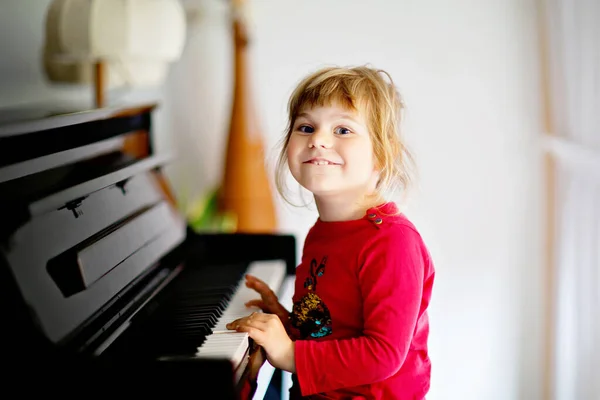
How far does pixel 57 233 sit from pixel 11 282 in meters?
0.21

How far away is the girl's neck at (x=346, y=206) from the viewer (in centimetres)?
151

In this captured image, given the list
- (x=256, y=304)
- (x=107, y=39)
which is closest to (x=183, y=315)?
(x=256, y=304)

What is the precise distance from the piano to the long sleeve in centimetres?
12

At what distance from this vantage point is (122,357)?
131 centimetres

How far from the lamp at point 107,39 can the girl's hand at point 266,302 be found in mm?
917

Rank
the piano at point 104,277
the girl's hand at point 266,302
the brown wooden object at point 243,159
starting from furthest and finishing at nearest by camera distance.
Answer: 1. the brown wooden object at point 243,159
2. the girl's hand at point 266,302
3. the piano at point 104,277

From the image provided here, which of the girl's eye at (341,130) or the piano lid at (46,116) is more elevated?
the piano lid at (46,116)

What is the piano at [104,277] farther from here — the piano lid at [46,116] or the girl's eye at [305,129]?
the girl's eye at [305,129]

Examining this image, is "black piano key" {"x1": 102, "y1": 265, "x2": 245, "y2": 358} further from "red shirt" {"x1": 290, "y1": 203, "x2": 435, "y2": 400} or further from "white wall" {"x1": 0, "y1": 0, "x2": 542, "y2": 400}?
"white wall" {"x1": 0, "y1": 0, "x2": 542, "y2": 400}

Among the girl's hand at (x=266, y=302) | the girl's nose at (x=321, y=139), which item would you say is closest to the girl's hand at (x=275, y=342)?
the girl's hand at (x=266, y=302)

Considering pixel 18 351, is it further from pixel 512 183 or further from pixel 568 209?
pixel 512 183

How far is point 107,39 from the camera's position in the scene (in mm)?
2238

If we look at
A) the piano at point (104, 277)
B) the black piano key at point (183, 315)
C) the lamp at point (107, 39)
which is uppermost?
the lamp at point (107, 39)

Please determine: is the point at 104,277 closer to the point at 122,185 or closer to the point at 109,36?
the point at 122,185
